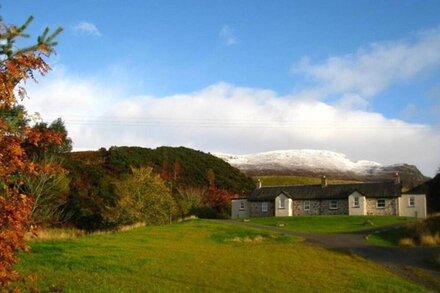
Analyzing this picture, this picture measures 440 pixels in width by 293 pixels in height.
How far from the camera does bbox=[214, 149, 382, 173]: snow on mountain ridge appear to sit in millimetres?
146000

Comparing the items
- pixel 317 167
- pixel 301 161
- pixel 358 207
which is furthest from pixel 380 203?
pixel 301 161

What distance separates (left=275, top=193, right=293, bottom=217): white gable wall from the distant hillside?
5866 cm

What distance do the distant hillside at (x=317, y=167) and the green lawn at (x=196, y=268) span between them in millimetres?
98175

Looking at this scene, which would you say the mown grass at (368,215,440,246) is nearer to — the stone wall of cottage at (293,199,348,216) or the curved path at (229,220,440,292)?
the curved path at (229,220,440,292)

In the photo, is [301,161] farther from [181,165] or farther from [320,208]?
[320,208]

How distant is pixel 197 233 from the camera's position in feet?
121

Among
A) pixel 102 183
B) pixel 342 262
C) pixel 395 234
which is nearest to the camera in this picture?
pixel 342 262

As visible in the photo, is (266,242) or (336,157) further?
(336,157)

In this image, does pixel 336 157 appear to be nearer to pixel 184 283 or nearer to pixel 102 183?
pixel 102 183

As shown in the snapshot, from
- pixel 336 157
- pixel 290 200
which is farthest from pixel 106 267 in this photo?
pixel 336 157

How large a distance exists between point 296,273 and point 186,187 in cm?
5900

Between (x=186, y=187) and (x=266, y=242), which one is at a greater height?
(x=186, y=187)

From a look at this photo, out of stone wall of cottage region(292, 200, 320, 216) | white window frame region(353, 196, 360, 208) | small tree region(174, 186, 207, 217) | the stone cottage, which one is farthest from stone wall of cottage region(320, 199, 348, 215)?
small tree region(174, 186, 207, 217)

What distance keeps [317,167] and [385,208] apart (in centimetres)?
8502
